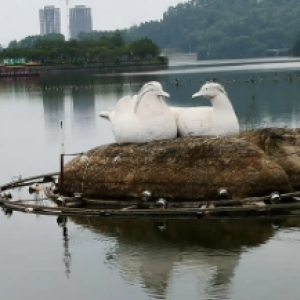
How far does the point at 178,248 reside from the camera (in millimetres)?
18391

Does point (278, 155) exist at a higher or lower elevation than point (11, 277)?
higher

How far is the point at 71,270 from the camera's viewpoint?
56.6 feet

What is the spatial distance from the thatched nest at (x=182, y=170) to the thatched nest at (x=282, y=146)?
39.4 inches

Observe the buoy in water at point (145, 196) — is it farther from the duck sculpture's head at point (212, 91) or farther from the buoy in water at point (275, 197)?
the duck sculpture's head at point (212, 91)

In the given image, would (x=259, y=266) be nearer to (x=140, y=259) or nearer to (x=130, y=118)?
(x=140, y=259)

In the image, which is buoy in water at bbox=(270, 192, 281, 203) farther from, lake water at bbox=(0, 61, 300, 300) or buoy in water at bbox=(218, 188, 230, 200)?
buoy in water at bbox=(218, 188, 230, 200)

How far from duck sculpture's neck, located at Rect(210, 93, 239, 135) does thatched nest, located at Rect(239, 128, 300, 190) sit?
0.45 metres

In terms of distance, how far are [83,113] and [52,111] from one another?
166 inches

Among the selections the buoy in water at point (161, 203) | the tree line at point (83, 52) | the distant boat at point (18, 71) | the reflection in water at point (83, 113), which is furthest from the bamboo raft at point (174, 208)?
the tree line at point (83, 52)

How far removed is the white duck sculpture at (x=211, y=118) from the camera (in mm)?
22219

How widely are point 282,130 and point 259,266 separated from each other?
22.2 feet

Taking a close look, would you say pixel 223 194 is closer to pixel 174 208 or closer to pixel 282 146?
pixel 174 208

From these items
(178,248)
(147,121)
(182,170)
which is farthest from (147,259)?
(147,121)

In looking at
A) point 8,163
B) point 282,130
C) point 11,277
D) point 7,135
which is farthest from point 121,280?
point 7,135
